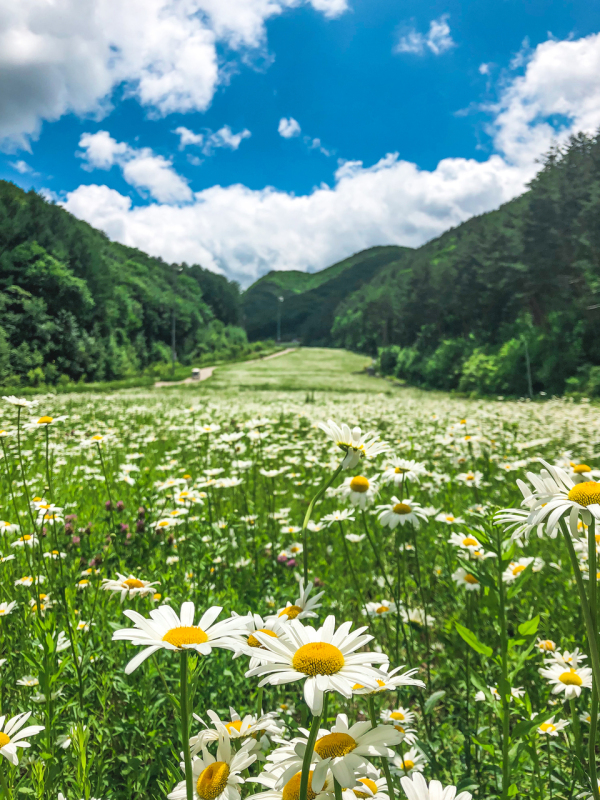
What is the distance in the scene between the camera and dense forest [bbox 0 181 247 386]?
2344 centimetres

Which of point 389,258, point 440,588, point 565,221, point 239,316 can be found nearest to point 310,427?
point 440,588

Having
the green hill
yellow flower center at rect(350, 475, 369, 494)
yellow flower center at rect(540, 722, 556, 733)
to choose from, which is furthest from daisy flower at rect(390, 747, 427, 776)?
the green hill

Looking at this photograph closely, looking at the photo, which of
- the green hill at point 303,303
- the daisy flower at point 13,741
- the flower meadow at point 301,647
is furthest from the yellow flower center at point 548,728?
the green hill at point 303,303

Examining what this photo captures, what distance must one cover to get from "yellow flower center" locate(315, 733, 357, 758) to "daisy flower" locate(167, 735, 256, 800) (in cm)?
24

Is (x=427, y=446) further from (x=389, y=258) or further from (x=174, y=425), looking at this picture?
(x=389, y=258)

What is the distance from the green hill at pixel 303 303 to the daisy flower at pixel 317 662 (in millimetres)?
103619

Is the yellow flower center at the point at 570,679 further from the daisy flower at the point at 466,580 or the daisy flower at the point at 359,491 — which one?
the daisy flower at the point at 359,491

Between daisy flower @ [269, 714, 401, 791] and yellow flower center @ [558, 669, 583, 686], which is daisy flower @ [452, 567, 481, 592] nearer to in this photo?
yellow flower center @ [558, 669, 583, 686]

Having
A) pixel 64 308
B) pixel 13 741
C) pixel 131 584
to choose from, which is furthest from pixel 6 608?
pixel 64 308

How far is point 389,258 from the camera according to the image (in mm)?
188375

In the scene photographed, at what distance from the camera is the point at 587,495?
97cm

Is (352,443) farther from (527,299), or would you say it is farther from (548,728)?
(527,299)

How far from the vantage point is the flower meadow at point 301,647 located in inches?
33.0

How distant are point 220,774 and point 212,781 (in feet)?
0.06
